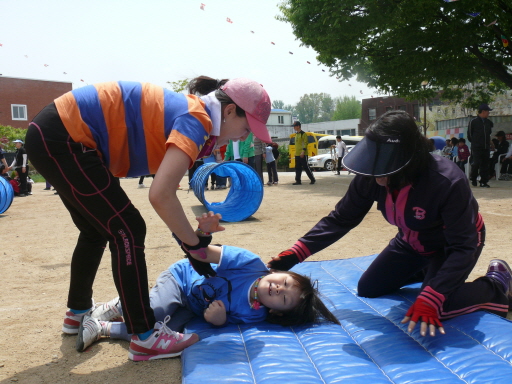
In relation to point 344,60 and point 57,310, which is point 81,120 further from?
point 344,60

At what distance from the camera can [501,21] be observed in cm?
1212

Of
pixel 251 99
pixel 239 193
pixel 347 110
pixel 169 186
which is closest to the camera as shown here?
pixel 169 186

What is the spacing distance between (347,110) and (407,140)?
9420 centimetres

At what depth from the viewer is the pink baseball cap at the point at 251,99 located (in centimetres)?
228

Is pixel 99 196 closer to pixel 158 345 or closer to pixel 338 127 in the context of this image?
pixel 158 345

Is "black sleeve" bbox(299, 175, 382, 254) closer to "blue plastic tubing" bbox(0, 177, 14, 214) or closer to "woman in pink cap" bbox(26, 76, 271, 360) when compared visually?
"woman in pink cap" bbox(26, 76, 271, 360)

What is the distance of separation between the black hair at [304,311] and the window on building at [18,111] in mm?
35088

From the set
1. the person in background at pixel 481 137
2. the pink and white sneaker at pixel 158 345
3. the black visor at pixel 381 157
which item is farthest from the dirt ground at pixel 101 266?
the black visor at pixel 381 157

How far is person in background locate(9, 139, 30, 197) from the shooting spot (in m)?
12.1

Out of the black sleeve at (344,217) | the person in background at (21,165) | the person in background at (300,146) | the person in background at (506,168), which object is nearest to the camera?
the black sleeve at (344,217)

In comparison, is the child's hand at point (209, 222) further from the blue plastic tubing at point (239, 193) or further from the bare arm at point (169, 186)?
the blue plastic tubing at point (239, 193)

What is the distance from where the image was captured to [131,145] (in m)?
2.25

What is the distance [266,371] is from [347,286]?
141 centimetres

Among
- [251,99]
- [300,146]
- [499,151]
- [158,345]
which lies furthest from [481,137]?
[158,345]
